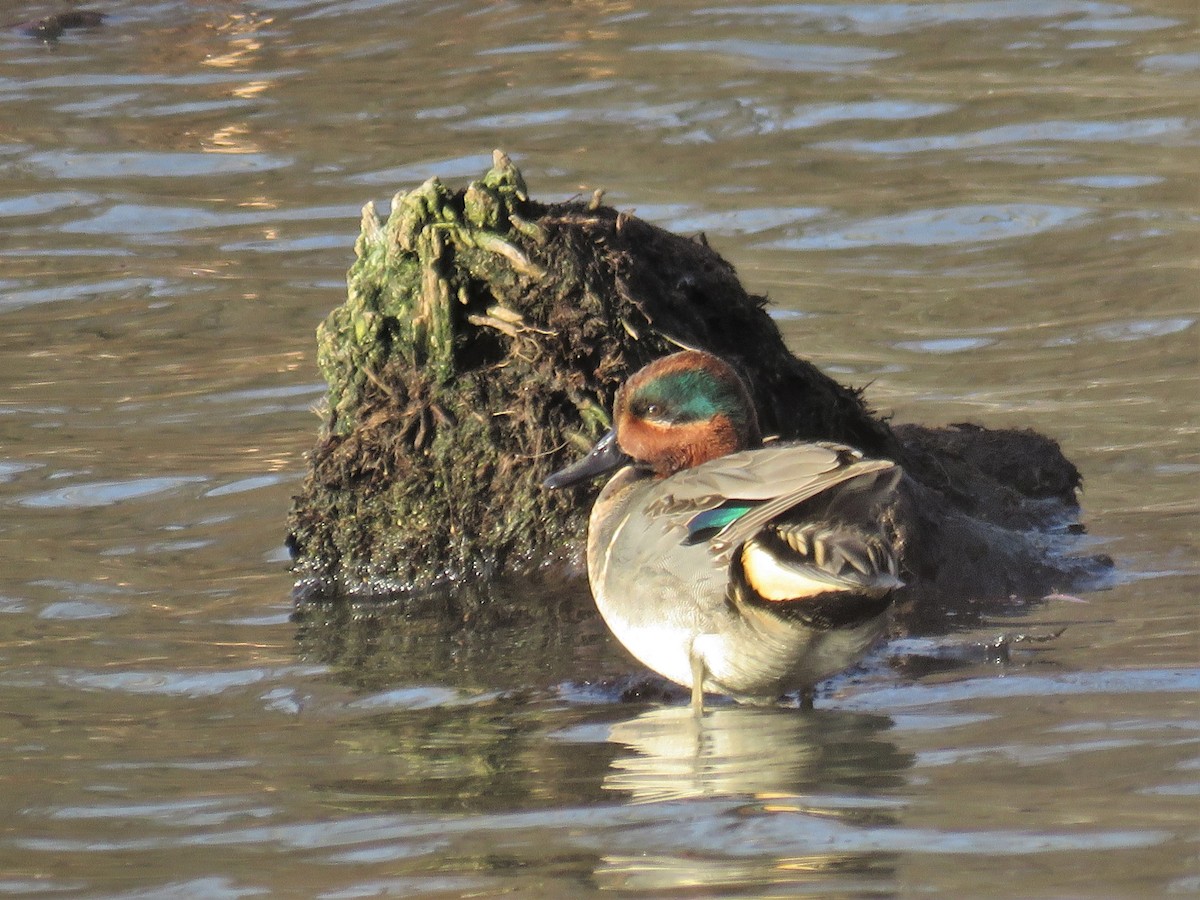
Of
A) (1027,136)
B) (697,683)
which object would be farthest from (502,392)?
(1027,136)

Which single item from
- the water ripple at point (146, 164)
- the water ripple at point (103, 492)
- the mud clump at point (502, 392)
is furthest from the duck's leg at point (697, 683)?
the water ripple at point (146, 164)

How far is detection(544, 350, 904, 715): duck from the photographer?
198 inches

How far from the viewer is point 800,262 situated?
11.9 metres

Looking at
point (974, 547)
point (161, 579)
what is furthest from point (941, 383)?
point (161, 579)

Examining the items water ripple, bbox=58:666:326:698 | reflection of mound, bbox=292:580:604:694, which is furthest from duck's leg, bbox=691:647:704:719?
water ripple, bbox=58:666:326:698

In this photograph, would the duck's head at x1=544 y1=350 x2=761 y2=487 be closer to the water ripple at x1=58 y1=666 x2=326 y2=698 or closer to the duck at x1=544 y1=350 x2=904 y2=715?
the duck at x1=544 y1=350 x2=904 y2=715

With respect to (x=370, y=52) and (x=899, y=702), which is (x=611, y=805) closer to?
(x=899, y=702)

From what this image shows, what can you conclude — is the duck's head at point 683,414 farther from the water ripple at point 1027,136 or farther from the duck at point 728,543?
the water ripple at point 1027,136

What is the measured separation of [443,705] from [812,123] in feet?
30.8

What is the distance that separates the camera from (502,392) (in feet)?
23.6

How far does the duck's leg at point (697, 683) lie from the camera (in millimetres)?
5504

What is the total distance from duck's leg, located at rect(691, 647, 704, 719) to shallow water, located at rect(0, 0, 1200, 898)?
110mm

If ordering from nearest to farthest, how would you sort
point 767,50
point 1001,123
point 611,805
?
1. point 611,805
2. point 1001,123
3. point 767,50

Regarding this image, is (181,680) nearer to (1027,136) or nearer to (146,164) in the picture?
(146,164)
